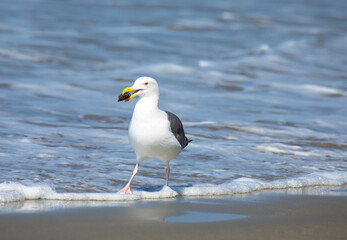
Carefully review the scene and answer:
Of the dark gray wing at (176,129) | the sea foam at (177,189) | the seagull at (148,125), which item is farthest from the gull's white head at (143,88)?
the sea foam at (177,189)

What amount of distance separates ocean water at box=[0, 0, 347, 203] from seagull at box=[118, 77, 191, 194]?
Answer: 38cm

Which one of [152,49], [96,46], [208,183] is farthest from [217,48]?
[208,183]

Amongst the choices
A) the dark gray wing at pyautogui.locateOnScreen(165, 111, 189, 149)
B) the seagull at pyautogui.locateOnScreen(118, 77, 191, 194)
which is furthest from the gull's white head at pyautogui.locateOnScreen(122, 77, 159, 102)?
the dark gray wing at pyautogui.locateOnScreen(165, 111, 189, 149)

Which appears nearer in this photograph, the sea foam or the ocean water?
the sea foam

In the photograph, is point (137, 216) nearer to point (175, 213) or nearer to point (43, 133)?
point (175, 213)

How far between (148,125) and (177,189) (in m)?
0.71

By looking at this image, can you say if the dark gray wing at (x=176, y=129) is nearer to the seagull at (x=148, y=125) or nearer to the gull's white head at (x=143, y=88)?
the seagull at (x=148, y=125)

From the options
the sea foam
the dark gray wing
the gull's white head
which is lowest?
the sea foam

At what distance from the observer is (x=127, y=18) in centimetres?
2144

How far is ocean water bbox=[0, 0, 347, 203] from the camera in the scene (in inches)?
237

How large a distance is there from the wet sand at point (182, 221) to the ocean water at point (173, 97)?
0.45 metres

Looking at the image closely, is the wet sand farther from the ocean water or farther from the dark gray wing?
the dark gray wing

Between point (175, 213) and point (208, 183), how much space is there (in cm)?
132

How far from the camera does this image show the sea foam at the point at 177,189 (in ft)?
16.2
